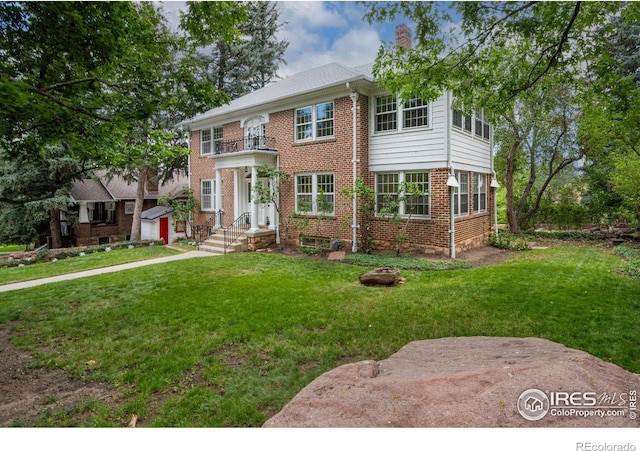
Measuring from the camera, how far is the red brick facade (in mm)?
11062

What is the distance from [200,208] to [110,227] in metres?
8.96

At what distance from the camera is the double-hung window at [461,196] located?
11.5 meters

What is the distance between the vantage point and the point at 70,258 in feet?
43.3

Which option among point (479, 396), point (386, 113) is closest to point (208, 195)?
point (386, 113)

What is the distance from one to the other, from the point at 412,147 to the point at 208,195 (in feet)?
34.8

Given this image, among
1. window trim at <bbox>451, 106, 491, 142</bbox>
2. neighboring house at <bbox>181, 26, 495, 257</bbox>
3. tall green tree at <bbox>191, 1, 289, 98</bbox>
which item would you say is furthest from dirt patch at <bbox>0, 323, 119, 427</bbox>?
tall green tree at <bbox>191, 1, 289, 98</bbox>

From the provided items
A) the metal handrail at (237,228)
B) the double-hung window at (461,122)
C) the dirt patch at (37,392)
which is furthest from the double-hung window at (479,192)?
the dirt patch at (37,392)

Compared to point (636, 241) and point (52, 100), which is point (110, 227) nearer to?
point (52, 100)

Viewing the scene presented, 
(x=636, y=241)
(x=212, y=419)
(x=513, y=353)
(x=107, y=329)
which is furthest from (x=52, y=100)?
(x=636, y=241)

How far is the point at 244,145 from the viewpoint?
15148mm

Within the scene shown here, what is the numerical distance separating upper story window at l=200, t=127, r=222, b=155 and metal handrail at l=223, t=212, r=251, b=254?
360 cm

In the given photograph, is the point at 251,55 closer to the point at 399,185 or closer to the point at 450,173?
the point at 399,185

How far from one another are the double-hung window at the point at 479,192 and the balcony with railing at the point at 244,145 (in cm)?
Answer: 796

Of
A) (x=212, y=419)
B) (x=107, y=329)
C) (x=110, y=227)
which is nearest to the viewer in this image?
(x=212, y=419)
